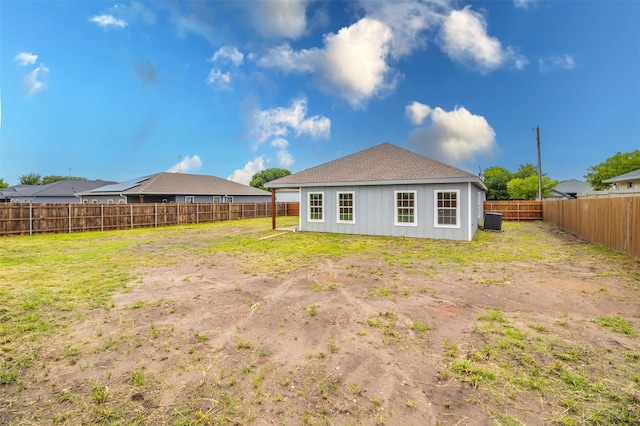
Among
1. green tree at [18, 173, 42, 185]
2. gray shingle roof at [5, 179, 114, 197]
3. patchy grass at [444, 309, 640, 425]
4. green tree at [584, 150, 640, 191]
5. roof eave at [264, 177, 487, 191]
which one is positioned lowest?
patchy grass at [444, 309, 640, 425]

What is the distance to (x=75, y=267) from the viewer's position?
7609 millimetres

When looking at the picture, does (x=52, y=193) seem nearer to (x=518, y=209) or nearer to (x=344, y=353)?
(x=344, y=353)

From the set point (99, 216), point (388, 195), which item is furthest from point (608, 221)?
point (99, 216)

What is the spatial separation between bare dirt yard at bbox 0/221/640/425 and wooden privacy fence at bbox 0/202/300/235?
532 inches

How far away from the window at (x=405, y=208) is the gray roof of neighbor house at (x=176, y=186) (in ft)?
67.9

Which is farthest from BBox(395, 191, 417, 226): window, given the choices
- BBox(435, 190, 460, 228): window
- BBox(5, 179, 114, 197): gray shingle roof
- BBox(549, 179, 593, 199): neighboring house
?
BBox(549, 179, 593, 199): neighboring house

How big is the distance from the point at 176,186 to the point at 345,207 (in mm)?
19736

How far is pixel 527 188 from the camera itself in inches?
1740

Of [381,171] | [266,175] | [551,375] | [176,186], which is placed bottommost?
[551,375]

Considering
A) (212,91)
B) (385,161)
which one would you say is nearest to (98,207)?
(212,91)

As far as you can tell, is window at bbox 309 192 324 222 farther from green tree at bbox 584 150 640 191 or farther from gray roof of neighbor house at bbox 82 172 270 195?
green tree at bbox 584 150 640 191

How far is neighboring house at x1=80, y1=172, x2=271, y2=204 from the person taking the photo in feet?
81.0

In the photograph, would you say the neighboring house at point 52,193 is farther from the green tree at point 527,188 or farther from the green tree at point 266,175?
the green tree at point 527,188

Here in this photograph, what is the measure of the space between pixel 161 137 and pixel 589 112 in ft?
165
